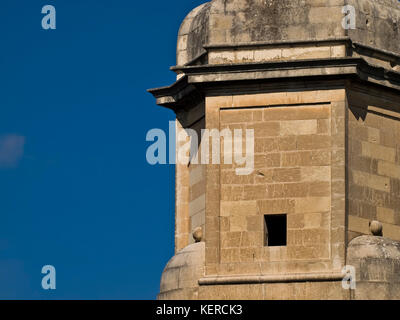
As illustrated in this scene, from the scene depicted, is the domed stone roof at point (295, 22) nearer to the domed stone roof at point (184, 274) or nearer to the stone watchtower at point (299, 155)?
the stone watchtower at point (299, 155)

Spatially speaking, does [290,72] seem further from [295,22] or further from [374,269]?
[374,269]

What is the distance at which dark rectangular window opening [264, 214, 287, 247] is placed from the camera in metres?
63.8

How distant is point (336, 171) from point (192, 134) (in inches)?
155

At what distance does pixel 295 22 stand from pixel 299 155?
111 inches

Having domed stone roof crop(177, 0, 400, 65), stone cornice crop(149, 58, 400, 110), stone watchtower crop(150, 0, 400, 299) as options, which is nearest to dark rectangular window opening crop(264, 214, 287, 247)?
stone watchtower crop(150, 0, 400, 299)

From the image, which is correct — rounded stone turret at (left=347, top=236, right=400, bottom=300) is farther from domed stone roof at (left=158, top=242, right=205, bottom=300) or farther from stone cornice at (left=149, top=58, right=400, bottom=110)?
stone cornice at (left=149, top=58, right=400, bottom=110)

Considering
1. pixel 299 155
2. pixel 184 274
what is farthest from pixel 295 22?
pixel 184 274

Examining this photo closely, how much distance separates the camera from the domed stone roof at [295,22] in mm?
64188

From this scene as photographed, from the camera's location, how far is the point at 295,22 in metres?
64.3

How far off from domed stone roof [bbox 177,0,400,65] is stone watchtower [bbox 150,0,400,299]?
21mm

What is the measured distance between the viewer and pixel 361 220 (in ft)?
209

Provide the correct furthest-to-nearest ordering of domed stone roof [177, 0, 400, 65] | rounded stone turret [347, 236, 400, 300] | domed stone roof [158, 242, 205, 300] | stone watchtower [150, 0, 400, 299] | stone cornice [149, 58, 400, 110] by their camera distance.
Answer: domed stone roof [177, 0, 400, 65], domed stone roof [158, 242, 205, 300], stone cornice [149, 58, 400, 110], stone watchtower [150, 0, 400, 299], rounded stone turret [347, 236, 400, 300]

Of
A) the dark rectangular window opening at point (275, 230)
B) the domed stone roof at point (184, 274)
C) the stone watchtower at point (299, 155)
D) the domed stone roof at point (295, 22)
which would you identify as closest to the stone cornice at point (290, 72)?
the stone watchtower at point (299, 155)
